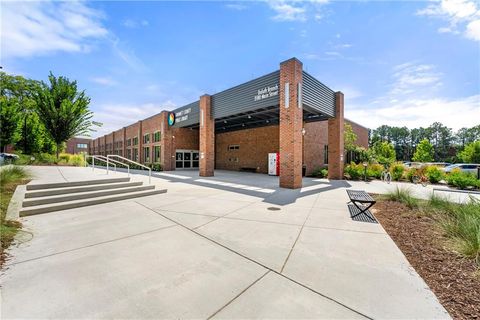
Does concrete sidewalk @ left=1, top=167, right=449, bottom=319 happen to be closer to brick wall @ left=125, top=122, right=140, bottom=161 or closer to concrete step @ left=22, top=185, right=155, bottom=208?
concrete step @ left=22, top=185, right=155, bottom=208

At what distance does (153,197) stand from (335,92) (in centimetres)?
1376

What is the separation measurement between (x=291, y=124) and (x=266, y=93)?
105 inches

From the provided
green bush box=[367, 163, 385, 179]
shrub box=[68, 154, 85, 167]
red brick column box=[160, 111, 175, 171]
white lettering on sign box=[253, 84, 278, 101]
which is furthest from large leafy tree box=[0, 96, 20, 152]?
green bush box=[367, 163, 385, 179]

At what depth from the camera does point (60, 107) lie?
1567 centimetres

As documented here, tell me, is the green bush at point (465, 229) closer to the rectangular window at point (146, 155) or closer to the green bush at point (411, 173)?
the green bush at point (411, 173)

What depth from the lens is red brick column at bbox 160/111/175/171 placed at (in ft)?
70.8

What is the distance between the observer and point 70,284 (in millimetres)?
2496

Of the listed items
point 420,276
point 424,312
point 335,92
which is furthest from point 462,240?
point 335,92

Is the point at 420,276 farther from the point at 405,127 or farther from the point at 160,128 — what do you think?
the point at 405,127

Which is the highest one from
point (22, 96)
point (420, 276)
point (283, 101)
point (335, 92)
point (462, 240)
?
point (22, 96)

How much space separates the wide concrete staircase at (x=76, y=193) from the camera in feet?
19.0

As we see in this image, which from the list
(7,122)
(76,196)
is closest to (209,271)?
(76,196)

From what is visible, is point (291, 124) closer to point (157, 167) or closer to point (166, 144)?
point (166, 144)

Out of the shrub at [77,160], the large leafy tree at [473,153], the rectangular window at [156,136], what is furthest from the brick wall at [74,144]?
the large leafy tree at [473,153]
